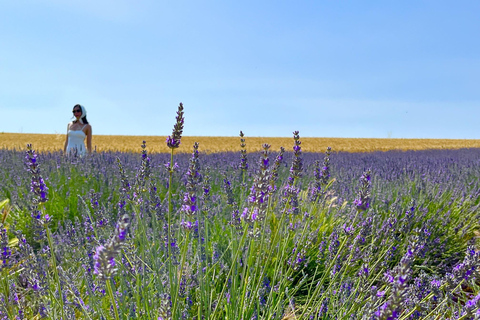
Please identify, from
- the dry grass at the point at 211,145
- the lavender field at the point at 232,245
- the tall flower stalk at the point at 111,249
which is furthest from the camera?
the dry grass at the point at 211,145

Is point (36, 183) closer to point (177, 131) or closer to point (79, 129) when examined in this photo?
point (177, 131)

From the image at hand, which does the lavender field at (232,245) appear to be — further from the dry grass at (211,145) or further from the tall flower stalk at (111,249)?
the dry grass at (211,145)

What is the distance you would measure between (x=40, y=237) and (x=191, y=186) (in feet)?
2.64

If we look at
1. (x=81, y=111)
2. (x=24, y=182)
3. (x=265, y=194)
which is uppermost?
(x=81, y=111)

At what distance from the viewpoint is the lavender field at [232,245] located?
1.50m

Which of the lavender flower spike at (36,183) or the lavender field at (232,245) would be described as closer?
the lavender flower spike at (36,183)

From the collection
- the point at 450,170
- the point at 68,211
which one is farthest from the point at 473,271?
the point at 450,170

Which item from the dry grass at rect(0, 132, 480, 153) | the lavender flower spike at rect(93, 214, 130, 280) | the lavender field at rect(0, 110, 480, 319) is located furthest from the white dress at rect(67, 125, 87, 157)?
the dry grass at rect(0, 132, 480, 153)

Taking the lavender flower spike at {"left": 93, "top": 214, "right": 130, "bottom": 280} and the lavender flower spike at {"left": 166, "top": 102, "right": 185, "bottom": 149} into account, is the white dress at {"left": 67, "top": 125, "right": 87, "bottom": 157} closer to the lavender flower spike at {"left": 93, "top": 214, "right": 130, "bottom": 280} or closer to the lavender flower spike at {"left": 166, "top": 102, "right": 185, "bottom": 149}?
the lavender flower spike at {"left": 166, "top": 102, "right": 185, "bottom": 149}

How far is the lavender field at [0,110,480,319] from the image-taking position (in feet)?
4.91

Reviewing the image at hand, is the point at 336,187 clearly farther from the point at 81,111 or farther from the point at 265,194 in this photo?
the point at 81,111

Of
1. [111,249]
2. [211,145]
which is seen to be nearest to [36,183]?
[111,249]

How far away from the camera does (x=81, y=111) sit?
299 inches

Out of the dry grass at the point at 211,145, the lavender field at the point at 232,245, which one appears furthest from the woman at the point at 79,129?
the dry grass at the point at 211,145
